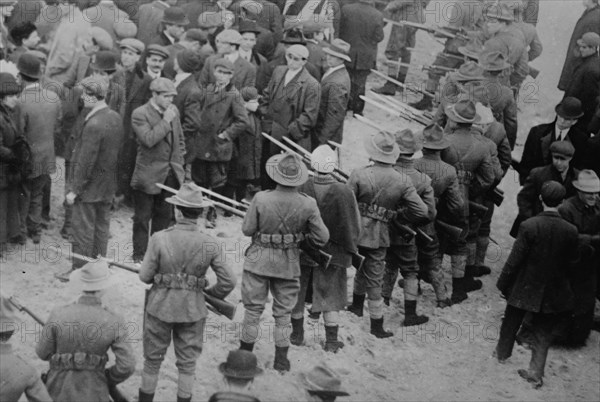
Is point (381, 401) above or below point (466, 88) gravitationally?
below

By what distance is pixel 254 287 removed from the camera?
9703 millimetres

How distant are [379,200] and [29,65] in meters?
4.24

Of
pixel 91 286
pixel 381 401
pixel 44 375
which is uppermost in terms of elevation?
pixel 91 286

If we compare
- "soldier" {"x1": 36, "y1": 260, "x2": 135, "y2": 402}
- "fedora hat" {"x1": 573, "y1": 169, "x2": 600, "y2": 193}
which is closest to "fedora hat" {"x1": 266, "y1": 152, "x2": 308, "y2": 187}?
"soldier" {"x1": 36, "y1": 260, "x2": 135, "y2": 402}

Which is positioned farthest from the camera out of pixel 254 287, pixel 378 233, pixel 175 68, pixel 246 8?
pixel 246 8

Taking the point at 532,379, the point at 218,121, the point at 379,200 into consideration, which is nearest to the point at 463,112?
the point at 379,200

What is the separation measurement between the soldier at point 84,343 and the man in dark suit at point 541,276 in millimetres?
4735

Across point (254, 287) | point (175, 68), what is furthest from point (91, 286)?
point (175, 68)

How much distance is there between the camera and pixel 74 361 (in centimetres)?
770

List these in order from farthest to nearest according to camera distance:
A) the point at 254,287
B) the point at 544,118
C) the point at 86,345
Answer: the point at 544,118 → the point at 254,287 → the point at 86,345

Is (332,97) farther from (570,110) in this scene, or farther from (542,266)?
(542,266)

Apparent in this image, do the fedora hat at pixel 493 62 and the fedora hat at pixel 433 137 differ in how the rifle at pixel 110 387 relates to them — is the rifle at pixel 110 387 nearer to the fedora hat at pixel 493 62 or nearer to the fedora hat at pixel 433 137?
the fedora hat at pixel 433 137

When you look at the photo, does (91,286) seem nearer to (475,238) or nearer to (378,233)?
(378,233)

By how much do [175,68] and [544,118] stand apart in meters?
8.81
